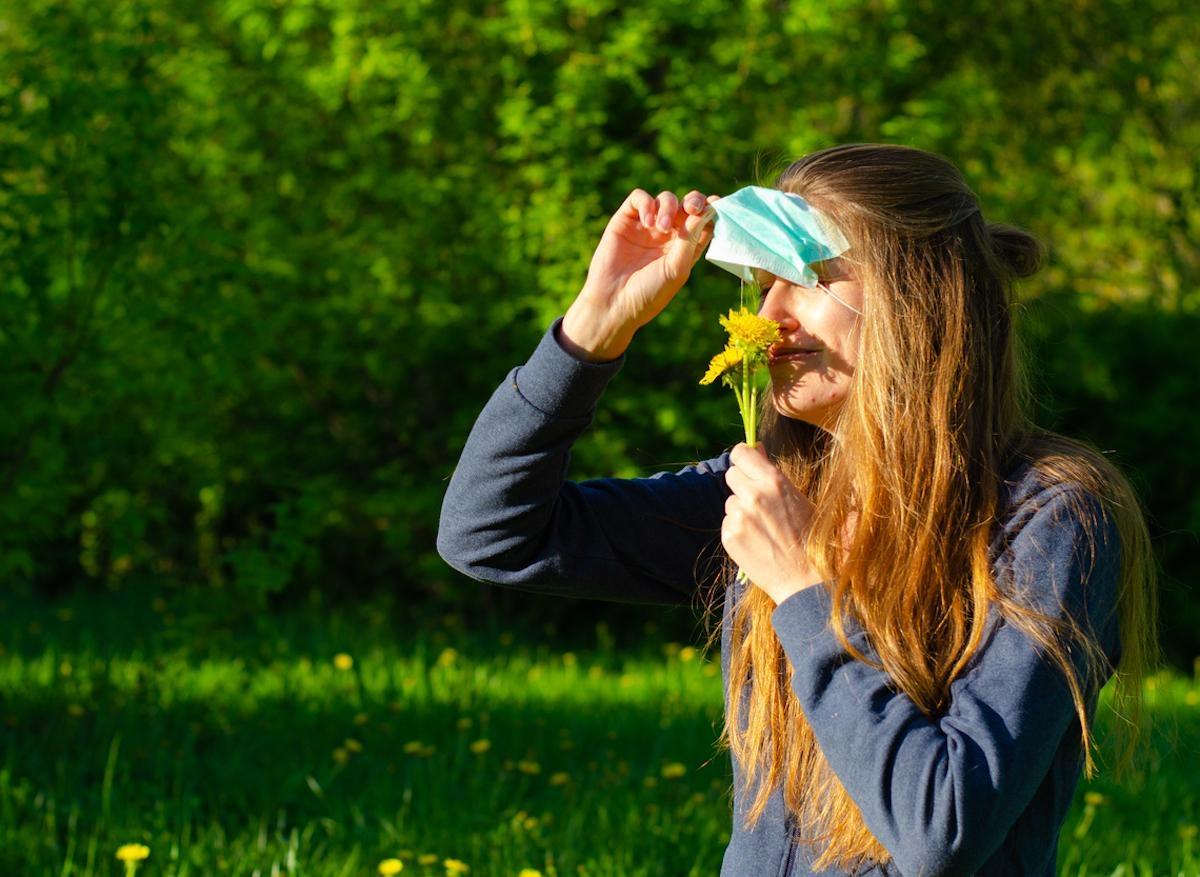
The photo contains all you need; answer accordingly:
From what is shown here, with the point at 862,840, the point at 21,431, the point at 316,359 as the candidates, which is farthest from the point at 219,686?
the point at 862,840

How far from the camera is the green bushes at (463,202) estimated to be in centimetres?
576

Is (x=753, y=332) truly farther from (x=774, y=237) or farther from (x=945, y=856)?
(x=945, y=856)

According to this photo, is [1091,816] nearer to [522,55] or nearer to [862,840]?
[862,840]

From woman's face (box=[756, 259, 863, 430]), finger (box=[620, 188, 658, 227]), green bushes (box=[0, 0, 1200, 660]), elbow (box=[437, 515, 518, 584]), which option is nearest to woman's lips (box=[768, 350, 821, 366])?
woman's face (box=[756, 259, 863, 430])

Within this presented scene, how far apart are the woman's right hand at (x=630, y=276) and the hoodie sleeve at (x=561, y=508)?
0.03m

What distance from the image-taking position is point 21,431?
4.07 m

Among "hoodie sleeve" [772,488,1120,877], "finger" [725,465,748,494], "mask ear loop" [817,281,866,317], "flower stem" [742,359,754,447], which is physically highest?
"mask ear loop" [817,281,866,317]

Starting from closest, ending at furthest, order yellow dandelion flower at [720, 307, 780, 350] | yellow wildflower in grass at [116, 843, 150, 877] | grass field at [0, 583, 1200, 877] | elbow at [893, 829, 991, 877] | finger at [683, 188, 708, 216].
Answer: elbow at [893, 829, 991, 877] < yellow dandelion flower at [720, 307, 780, 350] < finger at [683, 188, 708, 216] < yellow wildflower in grass at [116, 843, 150, 877] < grass field at [0, 583, 1200, 877]

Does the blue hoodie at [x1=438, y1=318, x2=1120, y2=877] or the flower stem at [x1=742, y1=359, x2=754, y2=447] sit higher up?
the flower stem at [x1=742, y1=359, x2=754, y2=447]

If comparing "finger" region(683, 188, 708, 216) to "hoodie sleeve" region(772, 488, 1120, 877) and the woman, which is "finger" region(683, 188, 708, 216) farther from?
"hoodie sleeve" region(772, 488, 1120, 877)

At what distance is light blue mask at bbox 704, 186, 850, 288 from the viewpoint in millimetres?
1660

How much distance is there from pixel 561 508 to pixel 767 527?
423 mm

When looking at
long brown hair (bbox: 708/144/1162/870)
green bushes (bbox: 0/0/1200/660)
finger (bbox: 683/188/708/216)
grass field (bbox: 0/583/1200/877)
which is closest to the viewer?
long brown hair (bbox: 708/144/1162/870)

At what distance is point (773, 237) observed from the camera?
1.68m
